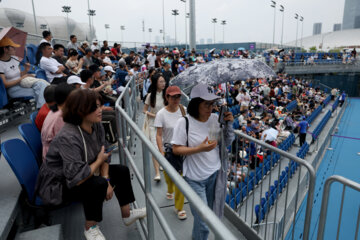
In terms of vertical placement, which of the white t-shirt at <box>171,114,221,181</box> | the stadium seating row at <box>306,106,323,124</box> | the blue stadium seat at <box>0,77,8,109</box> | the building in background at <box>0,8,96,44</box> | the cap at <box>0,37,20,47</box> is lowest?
the stadium seating row at <box>306,106,323,124</box>

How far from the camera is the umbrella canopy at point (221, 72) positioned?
2.27 metres

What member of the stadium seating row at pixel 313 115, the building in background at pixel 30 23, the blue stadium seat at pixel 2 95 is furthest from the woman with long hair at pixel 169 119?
the stadium seating row at pixel 313 115

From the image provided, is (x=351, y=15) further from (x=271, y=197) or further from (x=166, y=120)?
(x=166, y=120)

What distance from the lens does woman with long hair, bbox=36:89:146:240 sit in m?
1.85

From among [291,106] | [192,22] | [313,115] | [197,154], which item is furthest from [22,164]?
[192,22]

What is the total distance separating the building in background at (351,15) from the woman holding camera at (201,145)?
145621 mm

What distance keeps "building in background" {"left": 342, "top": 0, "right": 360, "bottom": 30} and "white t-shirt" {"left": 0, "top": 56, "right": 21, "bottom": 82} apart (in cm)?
14545

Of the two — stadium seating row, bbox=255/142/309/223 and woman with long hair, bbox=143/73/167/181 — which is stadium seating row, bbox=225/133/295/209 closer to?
stadium seating row, bbox=255/142/309/223

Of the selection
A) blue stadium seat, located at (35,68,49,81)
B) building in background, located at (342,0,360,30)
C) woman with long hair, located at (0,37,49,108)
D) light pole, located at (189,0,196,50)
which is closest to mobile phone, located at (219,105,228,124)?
woman with long hair, located at (0,37,49,108)

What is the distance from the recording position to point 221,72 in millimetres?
2307

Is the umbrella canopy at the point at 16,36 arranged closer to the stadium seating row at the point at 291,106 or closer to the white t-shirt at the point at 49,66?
the white t-shirt at the point at 49,66

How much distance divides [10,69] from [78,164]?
3357 mm

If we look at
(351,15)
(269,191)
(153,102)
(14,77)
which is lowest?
(269,191)

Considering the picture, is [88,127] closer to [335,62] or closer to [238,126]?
[238,126]
